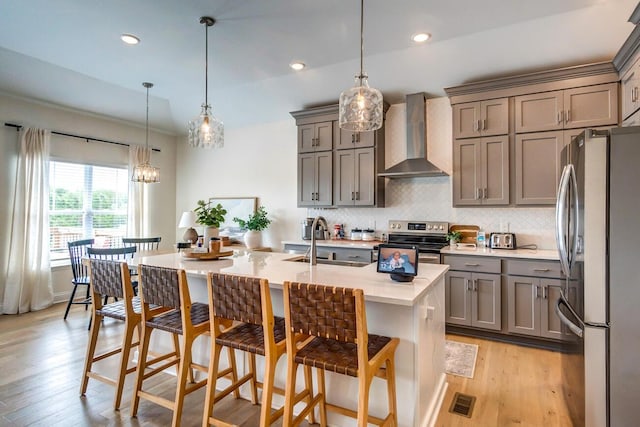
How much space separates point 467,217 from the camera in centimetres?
429

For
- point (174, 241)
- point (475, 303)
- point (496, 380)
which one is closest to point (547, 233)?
point (475, 303)

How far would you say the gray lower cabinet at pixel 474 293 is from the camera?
357 cm

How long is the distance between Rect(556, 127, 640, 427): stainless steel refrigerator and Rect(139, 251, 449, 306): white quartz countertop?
33.0 inches

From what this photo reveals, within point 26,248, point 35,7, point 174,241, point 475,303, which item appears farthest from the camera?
point 174,241

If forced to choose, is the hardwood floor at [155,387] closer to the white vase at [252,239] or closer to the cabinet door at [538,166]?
the cabinet door at [538,166]

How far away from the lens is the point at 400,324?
1.98 meters

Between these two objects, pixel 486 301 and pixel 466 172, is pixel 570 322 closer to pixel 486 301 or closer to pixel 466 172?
pixel 486 301

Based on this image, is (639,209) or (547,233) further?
(547,233)

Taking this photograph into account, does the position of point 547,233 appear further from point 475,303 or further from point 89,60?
point 89,60

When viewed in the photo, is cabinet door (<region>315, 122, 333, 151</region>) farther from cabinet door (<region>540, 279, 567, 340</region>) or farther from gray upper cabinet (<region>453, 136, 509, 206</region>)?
cabinet door (<region>540, 279, 567, 340</region>)

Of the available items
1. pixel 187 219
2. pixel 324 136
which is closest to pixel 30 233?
pixel 187 219

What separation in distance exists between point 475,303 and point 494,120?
81.0 inches

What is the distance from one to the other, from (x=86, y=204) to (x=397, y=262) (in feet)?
17.6

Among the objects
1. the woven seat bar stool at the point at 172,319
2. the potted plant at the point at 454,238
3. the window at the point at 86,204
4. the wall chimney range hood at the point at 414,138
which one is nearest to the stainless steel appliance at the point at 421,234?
the potted plant at the point at 454,238
